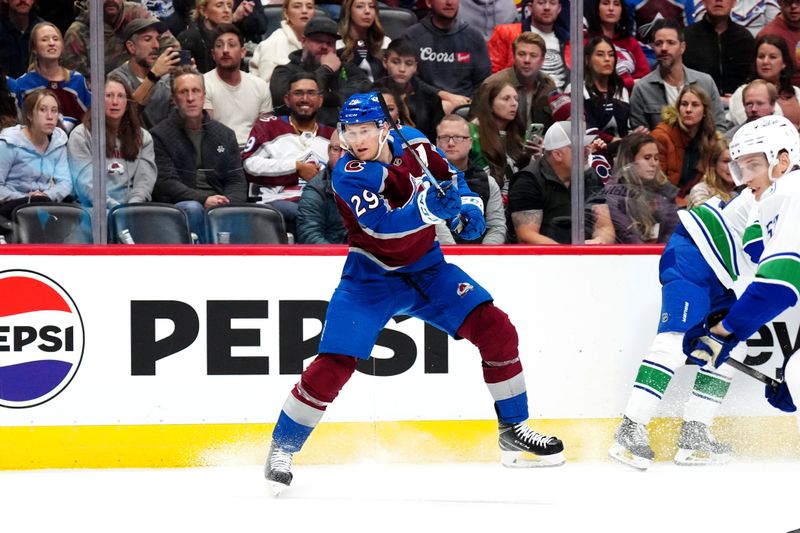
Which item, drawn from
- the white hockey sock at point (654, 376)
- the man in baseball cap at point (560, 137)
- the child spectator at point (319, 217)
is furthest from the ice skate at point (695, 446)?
the child spectator at point (319, 217)

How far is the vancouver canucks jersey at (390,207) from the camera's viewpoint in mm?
3730

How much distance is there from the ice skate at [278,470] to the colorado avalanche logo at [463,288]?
768 millimetres

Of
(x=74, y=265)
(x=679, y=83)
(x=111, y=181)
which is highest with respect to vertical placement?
(x=679, y=83)

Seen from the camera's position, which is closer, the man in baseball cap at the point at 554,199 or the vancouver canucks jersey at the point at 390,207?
the vancouver canucks jersey at the point at 390,207

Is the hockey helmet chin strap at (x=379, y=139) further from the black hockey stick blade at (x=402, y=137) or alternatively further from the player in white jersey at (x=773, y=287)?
the player in white jersey at (x=773, y=287)

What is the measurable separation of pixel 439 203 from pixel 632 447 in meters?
1.33

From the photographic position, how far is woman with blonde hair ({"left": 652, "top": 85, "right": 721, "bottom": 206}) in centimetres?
512

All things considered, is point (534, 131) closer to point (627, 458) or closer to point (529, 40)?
point (529, 40)

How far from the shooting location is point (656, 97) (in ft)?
17.0

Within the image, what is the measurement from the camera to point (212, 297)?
15.0 feet

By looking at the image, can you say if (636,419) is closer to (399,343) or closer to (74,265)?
(399,343)

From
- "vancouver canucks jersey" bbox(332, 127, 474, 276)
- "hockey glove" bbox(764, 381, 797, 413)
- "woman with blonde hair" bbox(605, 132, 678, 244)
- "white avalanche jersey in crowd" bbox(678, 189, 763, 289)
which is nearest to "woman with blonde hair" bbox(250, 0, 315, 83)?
"vancouver canucks jersey" bbox(332, 127, 474, 276)

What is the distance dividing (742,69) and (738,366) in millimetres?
1487

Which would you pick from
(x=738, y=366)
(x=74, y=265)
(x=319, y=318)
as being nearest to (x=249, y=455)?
(x=319, y=318)
